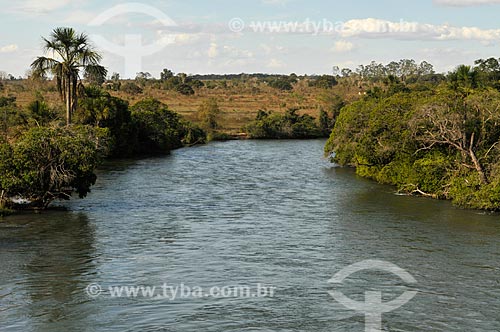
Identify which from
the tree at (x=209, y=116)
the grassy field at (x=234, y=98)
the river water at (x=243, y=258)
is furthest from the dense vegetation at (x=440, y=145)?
the grassy field at (x=234, y=98)

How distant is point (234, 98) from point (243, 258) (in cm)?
9695

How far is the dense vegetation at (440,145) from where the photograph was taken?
33.6 meters

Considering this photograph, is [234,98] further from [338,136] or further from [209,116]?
[338,136]

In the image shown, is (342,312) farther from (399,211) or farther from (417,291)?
(399,211)

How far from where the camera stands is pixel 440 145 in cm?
3791

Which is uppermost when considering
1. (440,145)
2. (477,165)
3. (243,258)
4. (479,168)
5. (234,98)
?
(234,98)

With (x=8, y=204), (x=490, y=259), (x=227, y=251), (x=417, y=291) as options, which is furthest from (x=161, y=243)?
(x=490, y=259)

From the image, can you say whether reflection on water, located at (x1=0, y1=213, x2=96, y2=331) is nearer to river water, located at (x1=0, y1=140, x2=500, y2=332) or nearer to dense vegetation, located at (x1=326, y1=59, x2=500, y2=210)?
river water, located at (x1=0, y1=140, x2=500, y2=332)

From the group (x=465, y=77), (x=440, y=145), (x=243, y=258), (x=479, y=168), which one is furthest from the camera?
(x=465, y=77)

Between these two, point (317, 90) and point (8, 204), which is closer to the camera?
point (8, 204)

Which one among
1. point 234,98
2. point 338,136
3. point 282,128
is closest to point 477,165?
point 338,136

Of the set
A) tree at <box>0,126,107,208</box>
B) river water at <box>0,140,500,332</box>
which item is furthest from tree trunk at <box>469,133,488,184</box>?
tree at <box>0,126,107,208</box>

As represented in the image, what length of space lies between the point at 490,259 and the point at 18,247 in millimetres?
16667

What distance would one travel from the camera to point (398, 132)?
131 ft
